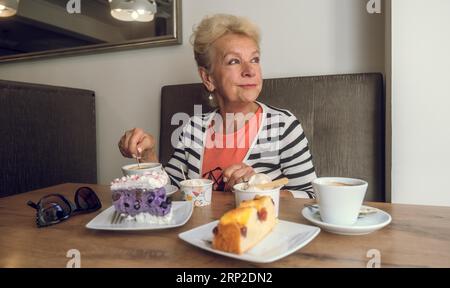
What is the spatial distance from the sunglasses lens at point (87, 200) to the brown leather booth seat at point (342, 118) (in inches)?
34.2

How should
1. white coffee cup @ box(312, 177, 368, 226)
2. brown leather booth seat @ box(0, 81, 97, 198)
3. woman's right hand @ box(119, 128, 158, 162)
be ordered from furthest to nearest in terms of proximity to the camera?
brown leather booth seat @ box(0, 81, 97, 198), woman's right hand @ box(119, 128, 158, 162), white coffee cup @ box(312, 177, 368, 226)

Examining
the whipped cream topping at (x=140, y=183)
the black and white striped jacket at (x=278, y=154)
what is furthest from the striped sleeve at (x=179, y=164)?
the whipped cream topping at (x=140, y=183)

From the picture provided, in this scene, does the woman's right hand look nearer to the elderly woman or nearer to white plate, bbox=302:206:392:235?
the elderly woman

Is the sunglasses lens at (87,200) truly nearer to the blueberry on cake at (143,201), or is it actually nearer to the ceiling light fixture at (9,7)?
the blueberry on cake at (143,201)

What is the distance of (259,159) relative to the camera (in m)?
1.16

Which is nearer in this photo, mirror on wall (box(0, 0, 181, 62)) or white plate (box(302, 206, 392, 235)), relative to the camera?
white plate (box(302, 206, 392, 235))

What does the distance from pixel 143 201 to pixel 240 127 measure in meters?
0.63

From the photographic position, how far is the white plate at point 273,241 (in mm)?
480

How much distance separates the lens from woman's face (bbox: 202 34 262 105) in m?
1.16

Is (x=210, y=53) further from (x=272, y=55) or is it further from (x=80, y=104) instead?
(x=80, y=104)

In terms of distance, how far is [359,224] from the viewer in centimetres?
60

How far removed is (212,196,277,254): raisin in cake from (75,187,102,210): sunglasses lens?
1.30 ft

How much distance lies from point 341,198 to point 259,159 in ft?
1.90

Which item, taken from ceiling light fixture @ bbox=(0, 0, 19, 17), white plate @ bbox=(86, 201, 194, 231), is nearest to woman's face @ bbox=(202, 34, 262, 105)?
white plate @ bbox=(86, 201, 194, 231)
